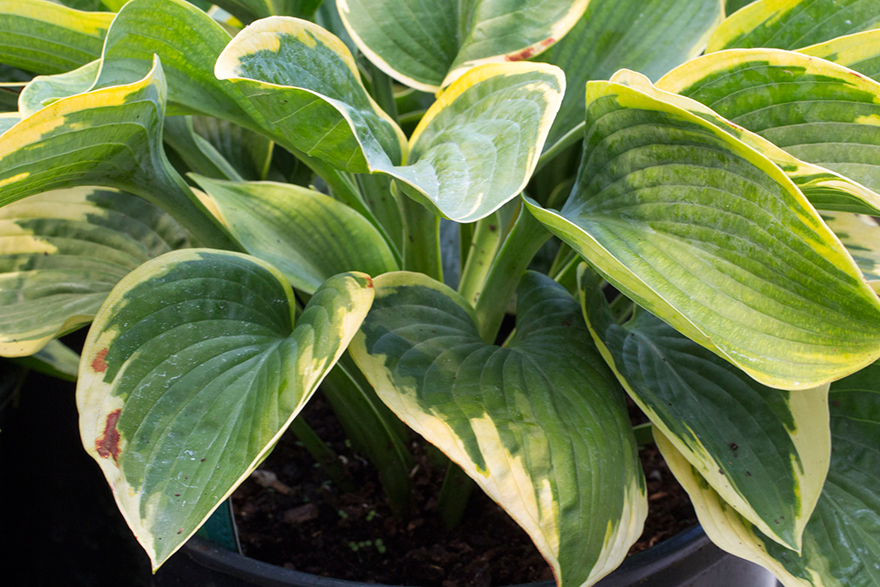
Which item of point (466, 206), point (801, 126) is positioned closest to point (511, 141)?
point (466, 206)

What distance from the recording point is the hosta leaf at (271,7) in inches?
21.9

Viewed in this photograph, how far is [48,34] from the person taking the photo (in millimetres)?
435

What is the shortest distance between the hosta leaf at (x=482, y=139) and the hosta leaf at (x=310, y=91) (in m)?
0.03

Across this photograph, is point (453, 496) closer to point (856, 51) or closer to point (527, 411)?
point (527, 411)

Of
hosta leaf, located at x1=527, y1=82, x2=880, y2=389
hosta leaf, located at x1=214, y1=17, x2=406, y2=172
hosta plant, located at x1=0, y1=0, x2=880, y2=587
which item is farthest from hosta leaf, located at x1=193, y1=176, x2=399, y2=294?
hosta leaf, located at x1=527, y1=82, x2=880, y2=389

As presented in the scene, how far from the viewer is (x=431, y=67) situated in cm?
57

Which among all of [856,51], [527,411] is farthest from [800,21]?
[527,411]

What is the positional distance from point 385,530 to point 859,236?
0.52 metres

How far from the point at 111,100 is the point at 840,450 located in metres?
0.55

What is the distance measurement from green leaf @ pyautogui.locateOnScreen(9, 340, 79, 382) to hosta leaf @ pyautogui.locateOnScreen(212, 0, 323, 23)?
14.2 inches

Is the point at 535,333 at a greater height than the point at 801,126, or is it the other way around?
the point at 801,126

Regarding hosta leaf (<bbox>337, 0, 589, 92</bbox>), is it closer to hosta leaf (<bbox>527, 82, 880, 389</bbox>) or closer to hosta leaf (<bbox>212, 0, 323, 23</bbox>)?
hosta leaf (<bbox>212, 0, 323, 23</bbox>)

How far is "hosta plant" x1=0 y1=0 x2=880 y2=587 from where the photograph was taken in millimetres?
311

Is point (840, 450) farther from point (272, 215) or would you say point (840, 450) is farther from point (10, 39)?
point (10, 39)
